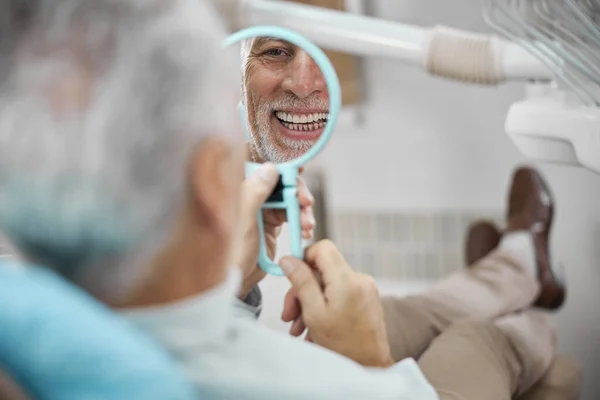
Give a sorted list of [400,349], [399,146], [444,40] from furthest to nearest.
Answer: [399,146] → [444,40] → [400,349]

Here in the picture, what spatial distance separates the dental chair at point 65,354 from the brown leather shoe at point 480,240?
0.85m

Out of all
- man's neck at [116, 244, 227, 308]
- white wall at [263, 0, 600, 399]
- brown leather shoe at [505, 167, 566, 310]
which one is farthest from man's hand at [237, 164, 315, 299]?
brown leather shoe at [505, 167, 566, 310]

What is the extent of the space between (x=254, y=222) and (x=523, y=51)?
36 cm

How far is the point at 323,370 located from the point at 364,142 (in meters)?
0.81

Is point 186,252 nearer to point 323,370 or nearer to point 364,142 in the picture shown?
point 323,370

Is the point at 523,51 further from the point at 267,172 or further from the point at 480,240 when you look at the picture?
the point at 480,240

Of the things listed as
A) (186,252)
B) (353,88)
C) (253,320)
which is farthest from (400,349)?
(353,88)

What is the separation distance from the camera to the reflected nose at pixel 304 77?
51 cm

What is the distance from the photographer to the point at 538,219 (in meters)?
0.99

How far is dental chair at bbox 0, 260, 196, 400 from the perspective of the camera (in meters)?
0.28

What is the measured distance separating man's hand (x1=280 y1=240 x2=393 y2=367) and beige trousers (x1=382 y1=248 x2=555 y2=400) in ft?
0.21

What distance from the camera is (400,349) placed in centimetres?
59

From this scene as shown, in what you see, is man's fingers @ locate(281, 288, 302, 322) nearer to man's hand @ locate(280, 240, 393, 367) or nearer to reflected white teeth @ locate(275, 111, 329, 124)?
man's hand @ locate(280, 240, 393, 367)

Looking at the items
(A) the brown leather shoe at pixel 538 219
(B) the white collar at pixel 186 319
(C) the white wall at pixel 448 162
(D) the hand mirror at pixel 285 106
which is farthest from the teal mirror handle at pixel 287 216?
(A) the brown leather shoe at pixel 538 219
